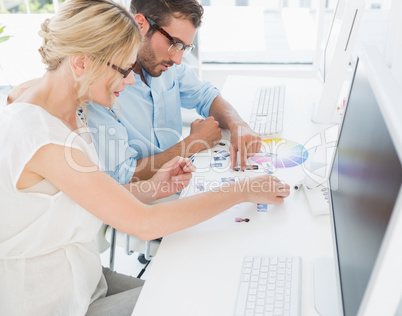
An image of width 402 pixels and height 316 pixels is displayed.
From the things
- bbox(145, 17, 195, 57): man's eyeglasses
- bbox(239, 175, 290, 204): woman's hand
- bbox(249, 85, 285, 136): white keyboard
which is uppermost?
bbox(145, 17, 195, 57): man's eyeglasses

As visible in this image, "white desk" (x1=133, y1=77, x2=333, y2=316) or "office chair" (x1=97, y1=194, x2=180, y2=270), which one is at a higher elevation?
"white desk" (x1=133, y1=77, x2=333, y2=316)

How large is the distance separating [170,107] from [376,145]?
123 centimetres

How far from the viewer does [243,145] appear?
1453mm

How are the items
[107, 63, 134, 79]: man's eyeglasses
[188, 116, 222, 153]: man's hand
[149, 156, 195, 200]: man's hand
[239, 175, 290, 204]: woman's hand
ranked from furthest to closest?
1. [188, 116, 222, 153]: man's hand
2. [149, 156, 195, 200]: man's hand
3. [239, 175, 290, 204]: woman's hand
4. [107, 63, 134, 79]: man's eyeglasses

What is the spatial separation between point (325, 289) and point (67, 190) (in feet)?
1.93

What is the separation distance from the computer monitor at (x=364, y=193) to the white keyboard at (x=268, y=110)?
672 mm

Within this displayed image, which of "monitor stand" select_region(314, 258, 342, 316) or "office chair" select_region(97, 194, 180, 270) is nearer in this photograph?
"monitor stand" select_region(314, 258, 342, 316)

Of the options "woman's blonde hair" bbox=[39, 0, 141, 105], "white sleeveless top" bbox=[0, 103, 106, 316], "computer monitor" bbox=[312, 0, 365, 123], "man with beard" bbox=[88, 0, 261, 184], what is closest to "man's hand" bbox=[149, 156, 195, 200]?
"man with beard" bbox=[88, 0, 261, 184]

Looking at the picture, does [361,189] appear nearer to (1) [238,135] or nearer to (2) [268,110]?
(1) [238,135]

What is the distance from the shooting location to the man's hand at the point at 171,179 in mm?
1285

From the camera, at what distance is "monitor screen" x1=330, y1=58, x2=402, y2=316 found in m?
0.54

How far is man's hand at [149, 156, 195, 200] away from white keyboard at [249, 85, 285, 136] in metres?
0.43

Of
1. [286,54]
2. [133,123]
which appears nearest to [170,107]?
[133,123]

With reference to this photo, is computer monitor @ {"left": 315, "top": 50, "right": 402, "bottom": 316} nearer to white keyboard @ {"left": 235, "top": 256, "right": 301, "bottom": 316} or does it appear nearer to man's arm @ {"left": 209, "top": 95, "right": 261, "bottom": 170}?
white keyboard @ {"left": 235, "top": 256, "right": 301, "bottom": 316}
